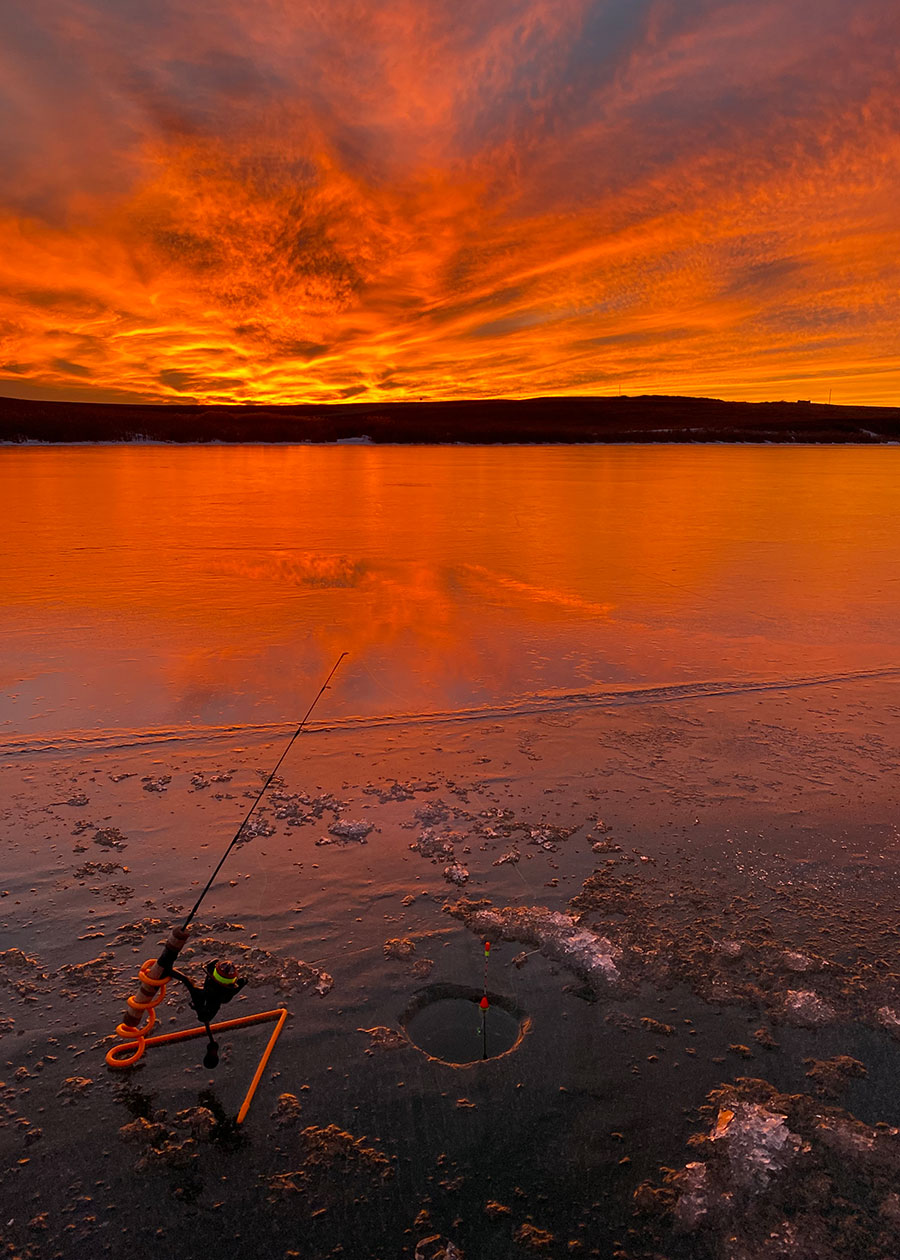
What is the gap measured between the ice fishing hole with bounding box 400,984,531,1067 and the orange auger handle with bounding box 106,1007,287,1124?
1.86ft

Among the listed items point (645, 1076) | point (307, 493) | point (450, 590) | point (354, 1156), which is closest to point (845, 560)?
point (450, 590)

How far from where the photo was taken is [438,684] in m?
7.47

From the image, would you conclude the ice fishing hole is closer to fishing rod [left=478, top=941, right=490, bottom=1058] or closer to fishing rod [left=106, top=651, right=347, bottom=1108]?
fishing rod [left=478, top=941, right=490, bottom=1058]

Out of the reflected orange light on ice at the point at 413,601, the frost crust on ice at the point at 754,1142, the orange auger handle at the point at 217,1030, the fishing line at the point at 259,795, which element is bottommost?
the frost crust on ice at the point at 754,1142

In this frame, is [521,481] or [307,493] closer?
[307,493]

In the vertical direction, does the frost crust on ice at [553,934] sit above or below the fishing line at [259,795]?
below

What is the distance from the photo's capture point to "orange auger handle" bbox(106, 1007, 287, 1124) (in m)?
2.99

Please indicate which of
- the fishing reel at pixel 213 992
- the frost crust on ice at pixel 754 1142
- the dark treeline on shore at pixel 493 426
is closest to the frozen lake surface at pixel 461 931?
the frost crust on ice at pixel 754 1142

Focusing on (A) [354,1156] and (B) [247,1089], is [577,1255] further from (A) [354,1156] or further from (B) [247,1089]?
(B) [247,1089]

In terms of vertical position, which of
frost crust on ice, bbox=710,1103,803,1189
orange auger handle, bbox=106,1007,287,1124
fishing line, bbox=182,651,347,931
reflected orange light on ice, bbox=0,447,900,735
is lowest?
frost crust on ice, bbox=710,1103,803,1189

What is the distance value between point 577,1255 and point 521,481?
108 ft

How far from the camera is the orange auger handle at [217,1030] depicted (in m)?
2.99

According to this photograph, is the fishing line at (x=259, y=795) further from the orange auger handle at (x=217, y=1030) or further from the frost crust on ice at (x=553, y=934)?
the frost crust on ice at (x=553, y=934)

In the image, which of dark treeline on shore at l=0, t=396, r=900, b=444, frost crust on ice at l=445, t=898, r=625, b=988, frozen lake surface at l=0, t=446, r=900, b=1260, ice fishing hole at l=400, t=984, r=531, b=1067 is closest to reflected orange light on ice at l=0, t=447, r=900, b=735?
frozen lake surface at l=0, t=446, r=900, b=1260
